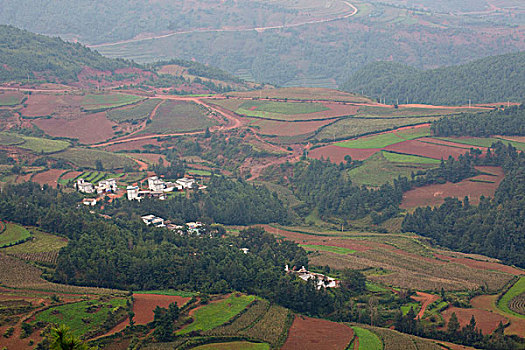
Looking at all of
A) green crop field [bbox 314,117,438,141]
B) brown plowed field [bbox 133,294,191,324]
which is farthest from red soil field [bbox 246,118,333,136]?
brown plowed field [bbox 133,294,191,324]

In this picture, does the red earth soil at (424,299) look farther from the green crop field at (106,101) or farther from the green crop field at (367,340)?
the green crop field at (106,101)

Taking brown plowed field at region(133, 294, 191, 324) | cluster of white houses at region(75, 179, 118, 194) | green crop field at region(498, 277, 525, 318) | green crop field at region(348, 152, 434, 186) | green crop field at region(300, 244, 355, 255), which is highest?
green crop field at region(348, 152, 434, 186)

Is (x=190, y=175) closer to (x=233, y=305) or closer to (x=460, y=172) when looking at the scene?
(x=460, y=172)

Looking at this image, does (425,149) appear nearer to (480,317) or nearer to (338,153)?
(338,153)

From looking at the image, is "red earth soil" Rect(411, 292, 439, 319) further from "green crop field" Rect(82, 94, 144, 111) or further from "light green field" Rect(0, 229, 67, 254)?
"green crop field" Rect(82, 94, 144, 111)

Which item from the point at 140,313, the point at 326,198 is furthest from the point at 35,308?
the point at 326,198

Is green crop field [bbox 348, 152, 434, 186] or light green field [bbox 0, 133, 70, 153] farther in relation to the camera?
light green field [bbox 0, 133, 70, 153]

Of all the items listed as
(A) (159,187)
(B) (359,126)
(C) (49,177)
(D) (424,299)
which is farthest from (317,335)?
(B) (359,126)
